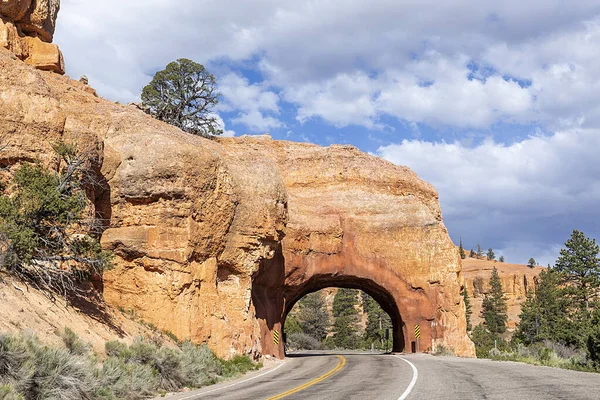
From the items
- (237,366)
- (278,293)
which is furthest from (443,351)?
(237,366)

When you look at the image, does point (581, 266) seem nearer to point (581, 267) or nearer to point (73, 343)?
point (581, 267)

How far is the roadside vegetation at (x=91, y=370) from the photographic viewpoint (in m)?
11.4

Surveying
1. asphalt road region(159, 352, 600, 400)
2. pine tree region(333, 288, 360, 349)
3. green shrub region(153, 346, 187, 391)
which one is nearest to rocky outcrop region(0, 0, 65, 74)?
green shrub region(153, 346, 187, 391)

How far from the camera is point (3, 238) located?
15.9 m

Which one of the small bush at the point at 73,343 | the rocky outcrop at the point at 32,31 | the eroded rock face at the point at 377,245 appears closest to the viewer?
the small bush at the point at 73,343

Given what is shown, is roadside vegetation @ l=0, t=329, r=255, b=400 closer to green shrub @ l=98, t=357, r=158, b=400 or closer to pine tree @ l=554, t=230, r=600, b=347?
green shrub @ l=98, t=357, r=158, b=400

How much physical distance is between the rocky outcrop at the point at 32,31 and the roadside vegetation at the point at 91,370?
15.2 m

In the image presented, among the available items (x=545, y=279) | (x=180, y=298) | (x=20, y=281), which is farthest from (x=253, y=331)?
(x=545, y=279)

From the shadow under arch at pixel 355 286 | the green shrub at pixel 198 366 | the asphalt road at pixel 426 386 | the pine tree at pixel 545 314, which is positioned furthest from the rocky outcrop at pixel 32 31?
the pine tree at pixel 545 314

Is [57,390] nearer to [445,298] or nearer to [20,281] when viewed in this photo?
[20,281]

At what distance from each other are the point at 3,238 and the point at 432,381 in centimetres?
1212

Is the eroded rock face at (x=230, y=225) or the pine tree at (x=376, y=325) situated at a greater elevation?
the eroded rock face at (x=230, y=225)

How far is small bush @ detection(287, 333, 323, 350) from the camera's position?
6334cm

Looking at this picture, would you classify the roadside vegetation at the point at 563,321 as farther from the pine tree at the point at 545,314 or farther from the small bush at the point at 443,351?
the small bush at the point at 443,351
